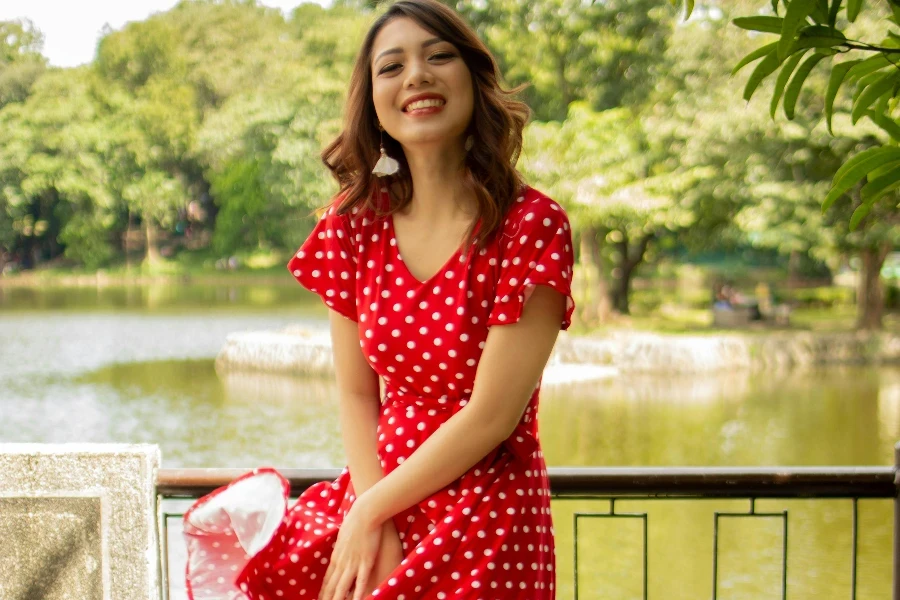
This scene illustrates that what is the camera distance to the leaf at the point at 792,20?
3.10 ft

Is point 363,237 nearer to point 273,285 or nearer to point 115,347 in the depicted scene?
point 115,347

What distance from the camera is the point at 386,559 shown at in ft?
3.44

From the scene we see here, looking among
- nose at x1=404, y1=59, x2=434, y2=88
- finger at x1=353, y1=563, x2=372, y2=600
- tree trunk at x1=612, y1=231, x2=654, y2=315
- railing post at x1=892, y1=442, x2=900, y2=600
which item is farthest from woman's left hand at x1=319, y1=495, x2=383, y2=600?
tree trunk at x1=612, y1=231, x2=654, y2=315

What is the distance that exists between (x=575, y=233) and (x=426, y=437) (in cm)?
1353

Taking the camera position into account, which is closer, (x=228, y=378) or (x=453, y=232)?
(x=453, y=232)

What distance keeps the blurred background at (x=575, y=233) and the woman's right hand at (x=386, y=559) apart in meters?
5.98

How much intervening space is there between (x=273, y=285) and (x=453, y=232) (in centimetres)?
2129

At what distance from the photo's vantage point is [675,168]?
44.9 feet

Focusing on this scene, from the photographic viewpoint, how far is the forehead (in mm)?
1057

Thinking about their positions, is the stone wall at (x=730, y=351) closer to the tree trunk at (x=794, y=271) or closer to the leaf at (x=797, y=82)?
the tree trunk at (x=794, y=271)

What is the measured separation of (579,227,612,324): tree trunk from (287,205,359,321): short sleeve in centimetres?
1272

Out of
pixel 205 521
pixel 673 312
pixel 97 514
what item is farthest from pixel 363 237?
pixel 673 312

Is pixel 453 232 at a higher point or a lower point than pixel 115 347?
higher

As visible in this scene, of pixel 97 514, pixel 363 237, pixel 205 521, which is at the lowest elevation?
pixel 97 514
